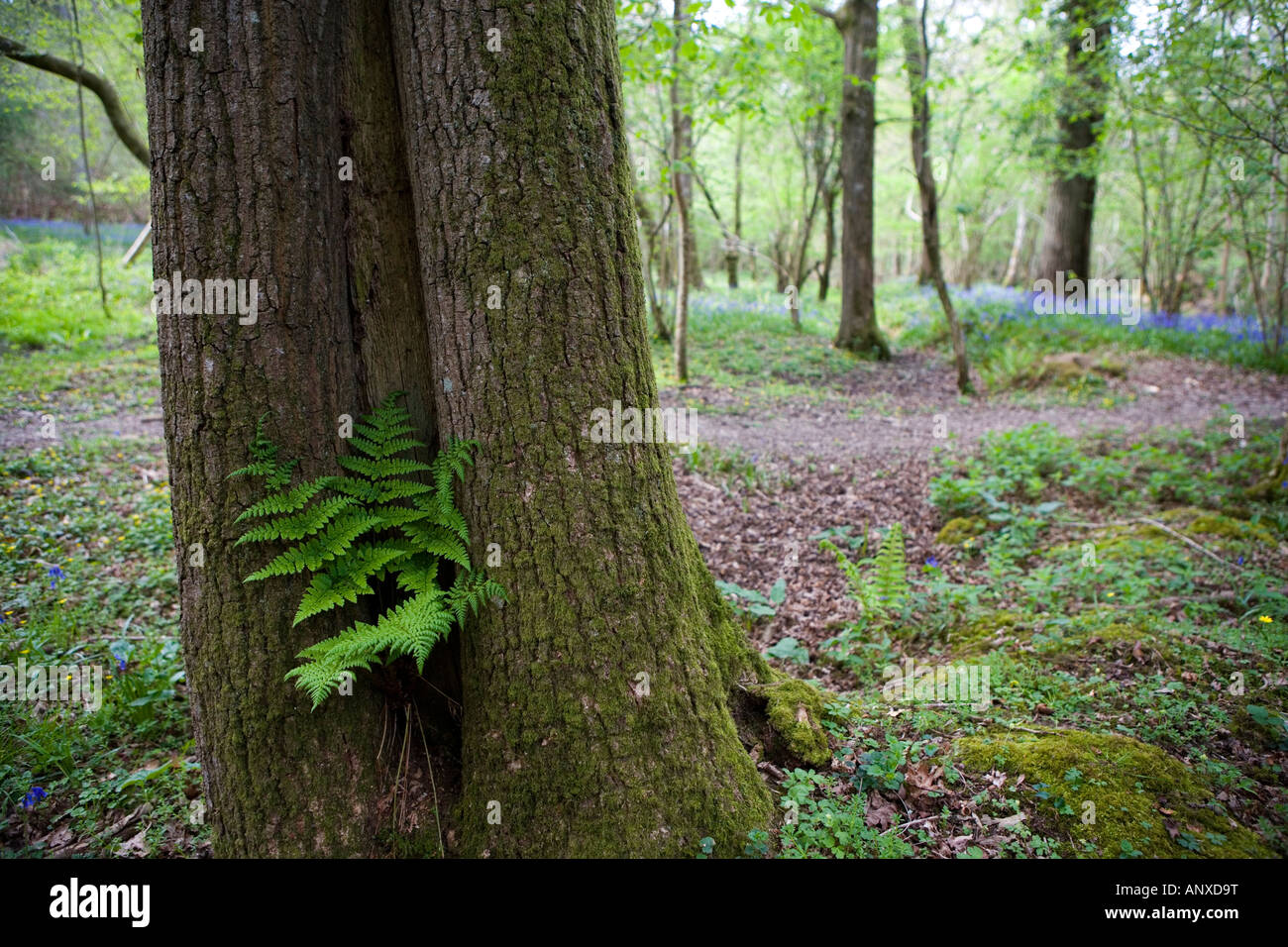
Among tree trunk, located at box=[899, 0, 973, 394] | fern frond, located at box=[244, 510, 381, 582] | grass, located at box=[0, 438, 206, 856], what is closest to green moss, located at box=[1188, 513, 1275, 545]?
fern frond, located at box=[244, 510, 381, 582]

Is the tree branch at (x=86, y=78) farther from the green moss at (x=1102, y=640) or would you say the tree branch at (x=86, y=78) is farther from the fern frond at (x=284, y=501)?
the green moss at (x=1102, y=640)

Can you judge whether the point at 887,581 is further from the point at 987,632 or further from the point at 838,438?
the point at 838,438

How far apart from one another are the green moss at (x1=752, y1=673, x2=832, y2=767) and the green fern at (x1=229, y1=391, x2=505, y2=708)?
4.41ft

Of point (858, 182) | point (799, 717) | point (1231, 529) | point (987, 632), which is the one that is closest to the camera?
point (799, 717)

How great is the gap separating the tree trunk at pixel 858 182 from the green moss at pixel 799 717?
1150 cm

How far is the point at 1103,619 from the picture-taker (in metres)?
3.97

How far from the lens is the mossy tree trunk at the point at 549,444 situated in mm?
2332

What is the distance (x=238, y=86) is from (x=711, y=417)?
7444 mm

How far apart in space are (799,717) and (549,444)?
1.64m

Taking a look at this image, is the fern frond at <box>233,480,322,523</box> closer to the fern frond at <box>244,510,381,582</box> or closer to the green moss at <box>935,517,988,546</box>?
the fern frond at <box>244,510,381,582</box>

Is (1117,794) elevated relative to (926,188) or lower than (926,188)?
lower

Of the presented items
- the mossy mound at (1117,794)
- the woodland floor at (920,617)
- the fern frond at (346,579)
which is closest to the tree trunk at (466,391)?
the fern frond at (346,579)

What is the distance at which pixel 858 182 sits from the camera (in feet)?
44.0

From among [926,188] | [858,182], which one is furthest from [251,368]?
[858,182]
